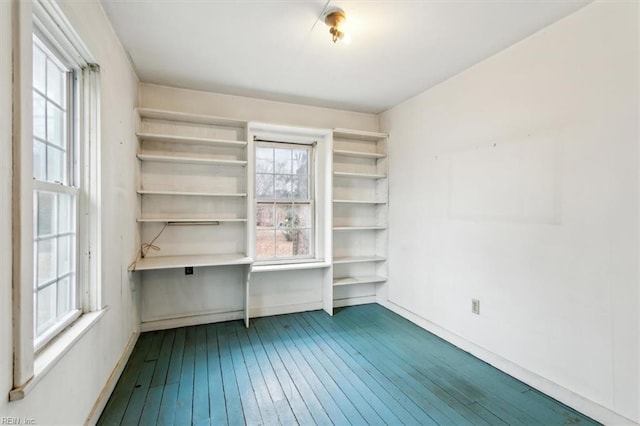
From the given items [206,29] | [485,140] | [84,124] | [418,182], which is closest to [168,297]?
[84,124]

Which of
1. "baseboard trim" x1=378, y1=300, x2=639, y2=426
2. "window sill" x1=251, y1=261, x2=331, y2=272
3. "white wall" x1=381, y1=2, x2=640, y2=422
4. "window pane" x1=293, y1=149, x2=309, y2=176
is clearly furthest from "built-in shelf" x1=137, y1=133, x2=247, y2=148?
"baseboard trim" x1=378, y1=300, x2=639, y2=426

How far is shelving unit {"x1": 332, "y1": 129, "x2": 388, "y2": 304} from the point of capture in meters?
3.93

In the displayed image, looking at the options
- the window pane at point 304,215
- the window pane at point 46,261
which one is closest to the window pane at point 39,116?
the window pane at point 46,261

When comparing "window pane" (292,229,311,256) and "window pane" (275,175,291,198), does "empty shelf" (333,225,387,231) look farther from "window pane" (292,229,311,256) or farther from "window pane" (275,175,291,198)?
"window pane" (275,175,291,198)

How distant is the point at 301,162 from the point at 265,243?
111 centimetres

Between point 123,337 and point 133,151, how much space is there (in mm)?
1632

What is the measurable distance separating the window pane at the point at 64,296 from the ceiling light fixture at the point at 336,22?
7.36 feet

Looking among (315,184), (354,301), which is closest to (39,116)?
(315,184)

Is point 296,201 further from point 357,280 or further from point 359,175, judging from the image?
point 357,280

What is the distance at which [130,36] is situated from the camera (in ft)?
7.43

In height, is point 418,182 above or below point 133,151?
below

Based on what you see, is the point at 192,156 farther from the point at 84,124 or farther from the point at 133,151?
the point at 84,124

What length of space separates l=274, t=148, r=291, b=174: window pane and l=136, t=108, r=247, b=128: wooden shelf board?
0.53 metres

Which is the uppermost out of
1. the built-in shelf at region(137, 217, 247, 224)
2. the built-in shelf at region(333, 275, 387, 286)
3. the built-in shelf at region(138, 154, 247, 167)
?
the built-in shelf at region(138, 154, 247, 167)
